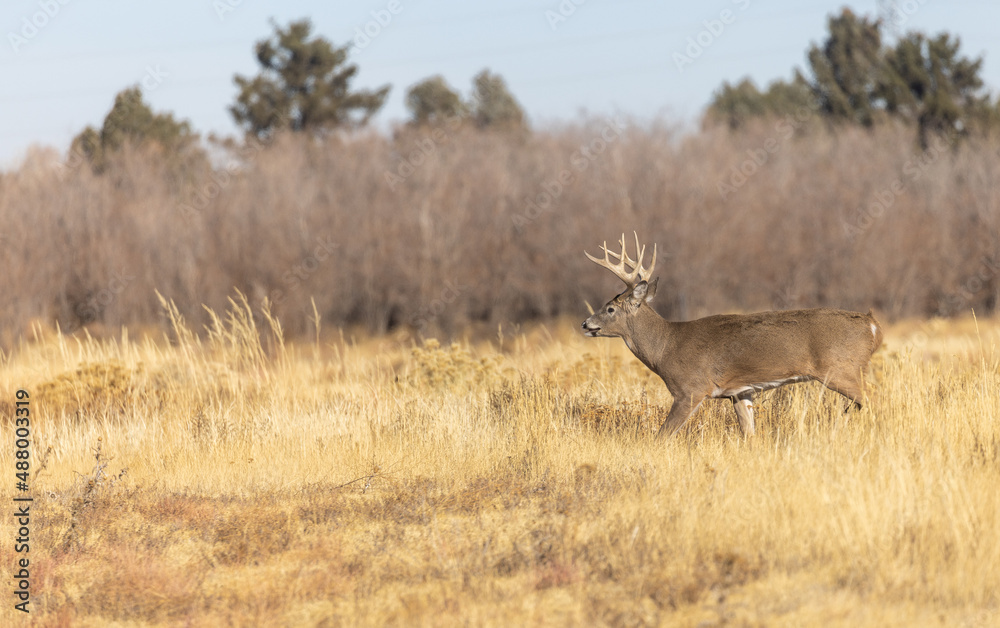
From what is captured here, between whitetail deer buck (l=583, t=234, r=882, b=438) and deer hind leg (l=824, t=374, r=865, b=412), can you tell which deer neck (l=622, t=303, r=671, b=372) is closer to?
whitetail deer buck (l=583, t=234, r=882, b=438)

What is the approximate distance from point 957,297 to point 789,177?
23.9 feet

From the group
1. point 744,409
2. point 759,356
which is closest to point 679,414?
point 744,409

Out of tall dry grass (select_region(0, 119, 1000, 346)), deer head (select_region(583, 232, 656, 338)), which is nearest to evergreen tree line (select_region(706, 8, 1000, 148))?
tall dry grass (select_region(0, 119, 1000, 346))

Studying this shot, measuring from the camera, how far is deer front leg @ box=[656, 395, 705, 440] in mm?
8172

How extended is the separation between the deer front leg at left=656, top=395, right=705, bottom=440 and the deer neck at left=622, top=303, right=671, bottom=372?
19.9 inches

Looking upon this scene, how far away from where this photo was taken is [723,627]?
4.58 metres

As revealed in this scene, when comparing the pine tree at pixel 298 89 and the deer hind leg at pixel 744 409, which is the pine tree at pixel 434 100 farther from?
the deer hind leg at pixel 744 409

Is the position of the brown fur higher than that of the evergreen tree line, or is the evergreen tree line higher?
the evergreen tree line

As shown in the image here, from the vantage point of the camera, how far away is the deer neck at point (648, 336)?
8.78 metres

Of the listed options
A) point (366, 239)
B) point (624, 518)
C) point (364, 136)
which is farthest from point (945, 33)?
point (624, 518)

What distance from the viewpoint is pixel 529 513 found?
6.46 metres

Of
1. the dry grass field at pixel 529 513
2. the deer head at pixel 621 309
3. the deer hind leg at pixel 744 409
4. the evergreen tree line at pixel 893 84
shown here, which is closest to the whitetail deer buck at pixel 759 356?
the deer hind leg at pixel 744 409

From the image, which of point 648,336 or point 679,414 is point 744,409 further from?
point 648,336

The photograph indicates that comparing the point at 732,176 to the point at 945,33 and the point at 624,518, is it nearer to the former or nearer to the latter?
the point at 945,33
